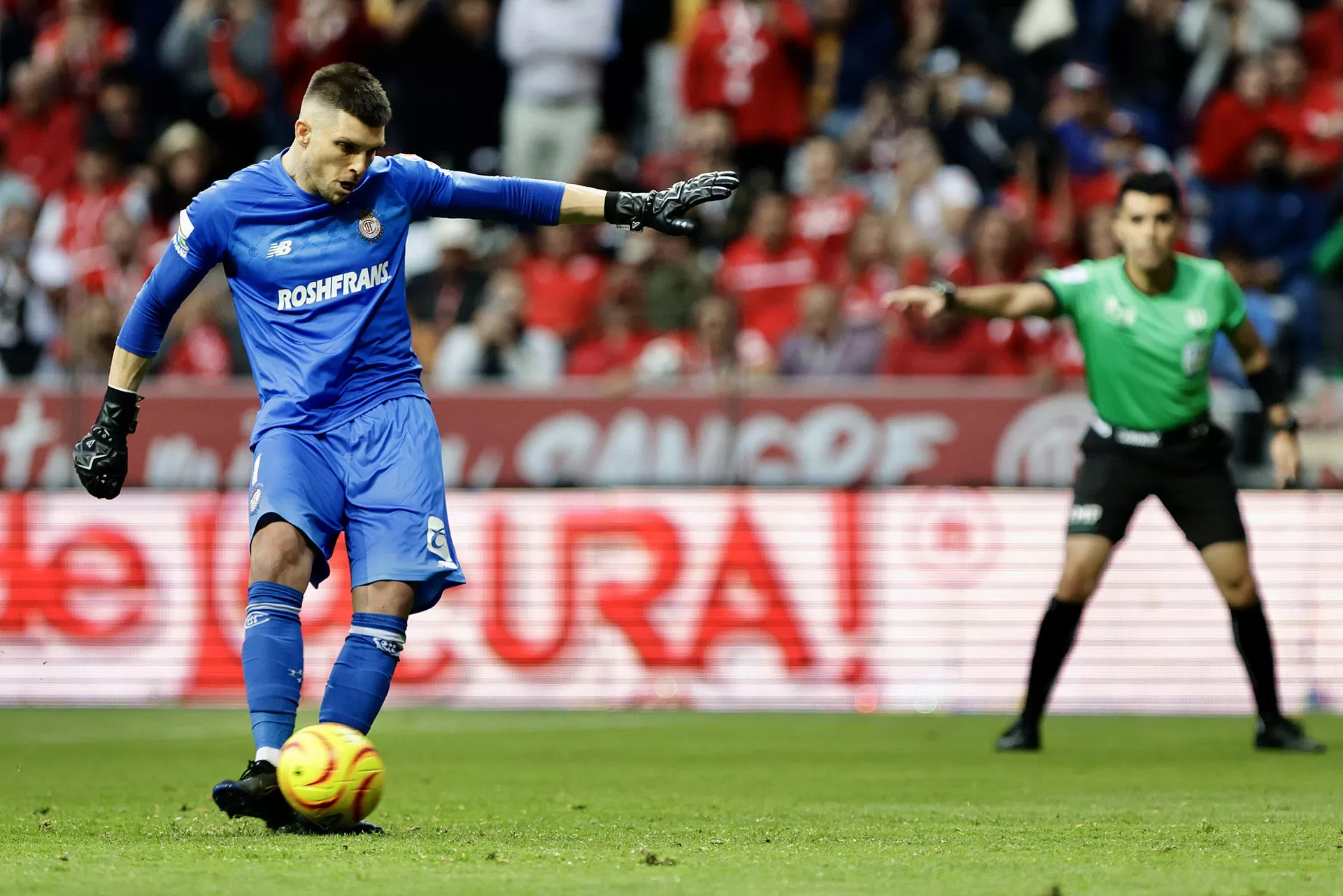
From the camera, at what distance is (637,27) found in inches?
666

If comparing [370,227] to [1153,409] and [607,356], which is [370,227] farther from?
[607,356]

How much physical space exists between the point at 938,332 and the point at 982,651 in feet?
6.79

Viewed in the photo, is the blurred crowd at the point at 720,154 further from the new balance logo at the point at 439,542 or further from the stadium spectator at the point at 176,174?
the new balance logo at the point at 439,542

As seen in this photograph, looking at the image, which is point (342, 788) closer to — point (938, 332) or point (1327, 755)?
point (1327, 755)

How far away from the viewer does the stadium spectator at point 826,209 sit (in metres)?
14.4

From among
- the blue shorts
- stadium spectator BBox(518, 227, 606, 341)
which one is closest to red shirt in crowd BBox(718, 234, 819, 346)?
stadium spectator BBox(518, 227, 606, 341)

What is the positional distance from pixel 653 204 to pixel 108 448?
1848 mm

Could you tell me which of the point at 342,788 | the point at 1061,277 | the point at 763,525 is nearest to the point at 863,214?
the point at 763,525

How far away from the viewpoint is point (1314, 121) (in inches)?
603

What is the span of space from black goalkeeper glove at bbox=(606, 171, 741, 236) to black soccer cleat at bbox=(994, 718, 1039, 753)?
12.8 feet

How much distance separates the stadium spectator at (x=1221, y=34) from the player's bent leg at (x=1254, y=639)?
774 centimetres

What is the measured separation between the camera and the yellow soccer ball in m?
5.52

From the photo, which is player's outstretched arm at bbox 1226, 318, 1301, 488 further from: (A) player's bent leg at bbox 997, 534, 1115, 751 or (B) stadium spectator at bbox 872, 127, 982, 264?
(B) stadium spectator at bbox 872, 127, 982, 264

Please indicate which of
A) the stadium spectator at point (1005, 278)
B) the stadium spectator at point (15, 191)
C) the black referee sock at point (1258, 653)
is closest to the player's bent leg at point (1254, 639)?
the black referee sock at point (1258, 653)
